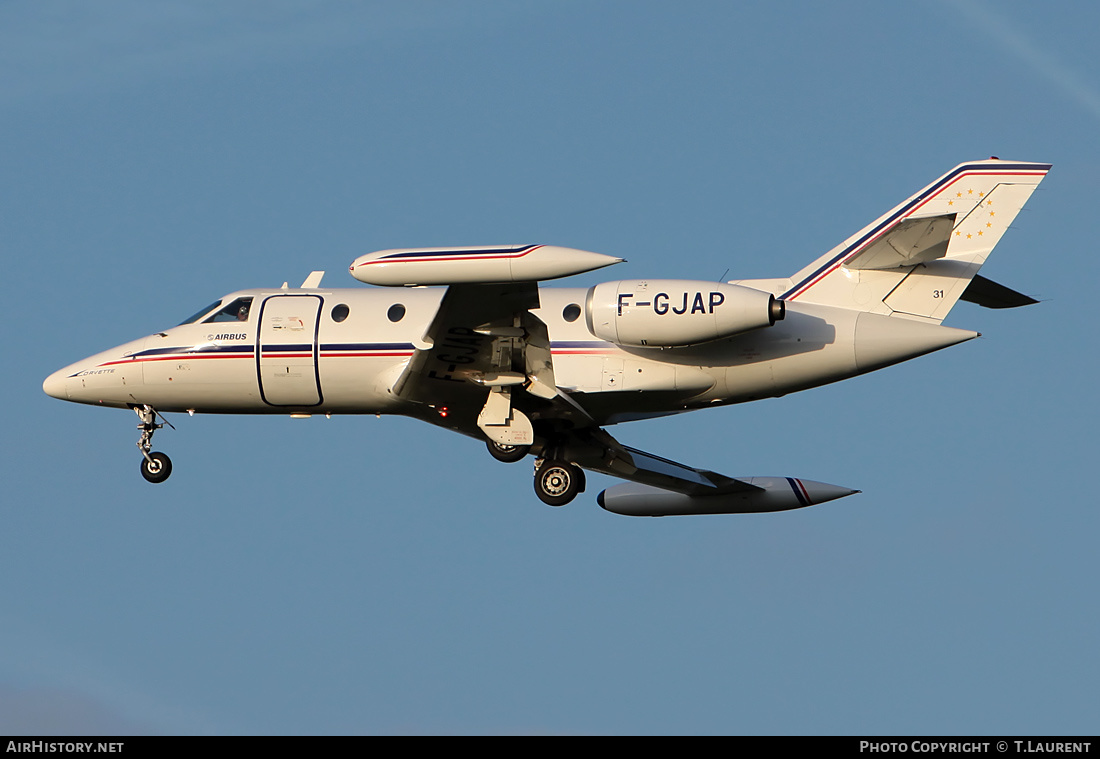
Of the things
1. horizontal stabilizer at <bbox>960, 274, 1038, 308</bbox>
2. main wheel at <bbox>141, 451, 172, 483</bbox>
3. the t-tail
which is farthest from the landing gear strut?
horizontal stabilizer at <bbox>960, 274, 1038, 308</bbox>

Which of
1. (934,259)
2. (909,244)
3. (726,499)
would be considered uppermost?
(909,244)

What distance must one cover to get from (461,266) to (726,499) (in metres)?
10.7

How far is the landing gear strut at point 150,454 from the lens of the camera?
2778 cm

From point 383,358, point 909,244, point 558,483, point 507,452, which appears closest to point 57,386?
point 383,358

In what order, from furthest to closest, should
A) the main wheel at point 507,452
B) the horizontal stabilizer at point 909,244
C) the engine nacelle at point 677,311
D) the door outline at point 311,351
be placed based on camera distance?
the door outline at point 311,351 → the main wheel at point 507,452 → the horizontal stabilizer at point 909,244 → the engine nacelle at point 677,311

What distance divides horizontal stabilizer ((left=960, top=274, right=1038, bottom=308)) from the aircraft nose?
16765mm

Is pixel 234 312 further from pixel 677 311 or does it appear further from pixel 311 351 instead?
pixel 677 311

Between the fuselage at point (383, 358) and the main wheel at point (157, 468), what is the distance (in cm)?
109

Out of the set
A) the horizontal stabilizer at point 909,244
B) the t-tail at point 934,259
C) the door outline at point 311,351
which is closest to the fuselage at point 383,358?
the door outline at point 311,351

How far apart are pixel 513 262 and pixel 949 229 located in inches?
287

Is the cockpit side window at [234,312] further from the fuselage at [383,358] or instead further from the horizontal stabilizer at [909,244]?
the horizontal stabilizer at [909,244]

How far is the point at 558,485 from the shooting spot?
26.6 metres
